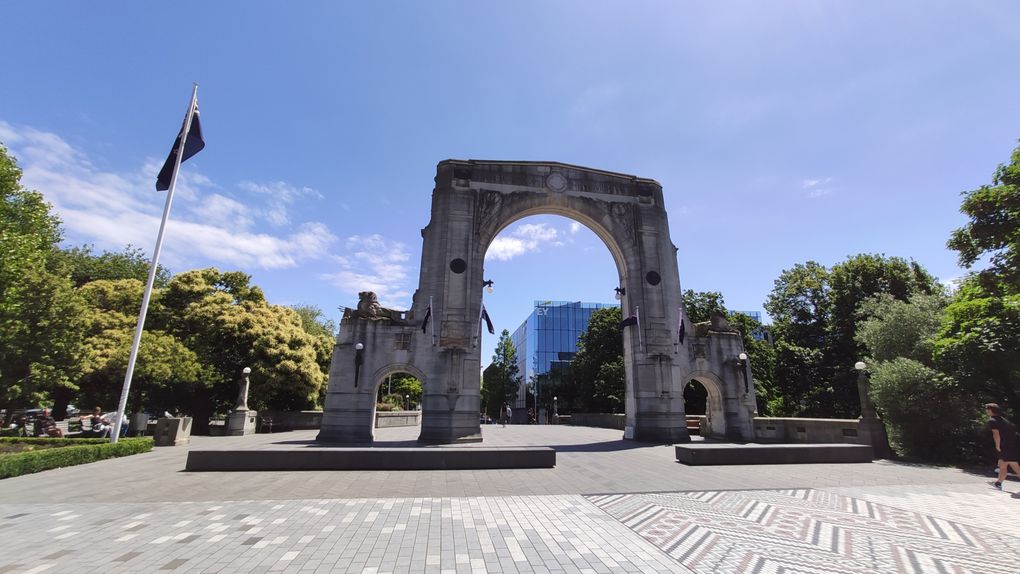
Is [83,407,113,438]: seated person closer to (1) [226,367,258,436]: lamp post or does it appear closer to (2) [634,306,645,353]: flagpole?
(1) [226,367,258,436]: lamp post

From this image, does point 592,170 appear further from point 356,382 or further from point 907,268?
point 907,268

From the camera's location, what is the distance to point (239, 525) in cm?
688

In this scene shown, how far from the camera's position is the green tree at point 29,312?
685 inches

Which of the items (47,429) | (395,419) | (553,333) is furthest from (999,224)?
(553,333)

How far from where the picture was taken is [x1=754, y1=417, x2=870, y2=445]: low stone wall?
18.0 metres

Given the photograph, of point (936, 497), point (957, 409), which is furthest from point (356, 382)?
point (957, 409)

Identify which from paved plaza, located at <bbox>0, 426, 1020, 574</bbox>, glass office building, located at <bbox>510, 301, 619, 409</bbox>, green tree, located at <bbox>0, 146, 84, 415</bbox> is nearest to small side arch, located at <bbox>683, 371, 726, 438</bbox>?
paved plaza, located at <bbox>0, 426, 1020, 574</bbox>

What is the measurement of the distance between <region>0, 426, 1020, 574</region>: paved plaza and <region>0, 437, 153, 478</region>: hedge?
1.64ft

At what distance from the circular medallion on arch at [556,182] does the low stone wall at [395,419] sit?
21.5m

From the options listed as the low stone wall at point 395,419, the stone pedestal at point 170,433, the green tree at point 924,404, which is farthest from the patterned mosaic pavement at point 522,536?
the low stone wall at point 395,419

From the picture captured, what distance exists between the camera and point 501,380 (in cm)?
5609

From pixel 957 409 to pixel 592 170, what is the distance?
19044 millimetres

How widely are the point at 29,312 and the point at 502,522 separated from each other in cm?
2496

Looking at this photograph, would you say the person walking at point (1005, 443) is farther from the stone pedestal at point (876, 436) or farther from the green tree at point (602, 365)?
the green tree at point (602, 365)
